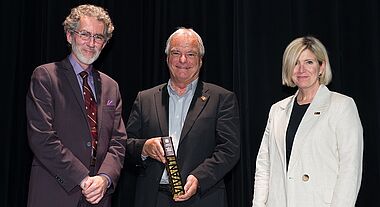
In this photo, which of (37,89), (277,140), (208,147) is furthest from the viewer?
(208,147)

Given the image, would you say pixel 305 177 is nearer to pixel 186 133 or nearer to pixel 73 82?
pixel 186 133

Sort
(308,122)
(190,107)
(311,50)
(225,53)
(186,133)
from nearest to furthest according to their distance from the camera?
(308,122), (311,50), (186,133), (190,107), (225,53)

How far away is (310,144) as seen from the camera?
2.51m

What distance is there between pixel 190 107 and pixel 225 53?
1.24m

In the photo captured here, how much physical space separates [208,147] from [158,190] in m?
0.36

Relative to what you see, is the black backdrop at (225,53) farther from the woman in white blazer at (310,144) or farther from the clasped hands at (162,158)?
the clasped hands at (162,158)

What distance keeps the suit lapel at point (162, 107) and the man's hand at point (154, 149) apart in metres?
0.13

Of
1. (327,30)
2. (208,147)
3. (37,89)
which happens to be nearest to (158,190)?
(208,147)

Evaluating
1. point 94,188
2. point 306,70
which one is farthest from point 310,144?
point 94,188

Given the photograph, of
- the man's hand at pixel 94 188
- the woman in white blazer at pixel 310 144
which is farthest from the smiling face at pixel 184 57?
the man's hand at pixel 94 188

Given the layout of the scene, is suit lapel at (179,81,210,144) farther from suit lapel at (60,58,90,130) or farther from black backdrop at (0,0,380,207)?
black backdrop at (0,0,380,207)

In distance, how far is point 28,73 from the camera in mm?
4258

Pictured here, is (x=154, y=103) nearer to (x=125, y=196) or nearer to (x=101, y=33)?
(x=101, y=33)

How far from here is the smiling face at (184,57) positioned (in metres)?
2.95
